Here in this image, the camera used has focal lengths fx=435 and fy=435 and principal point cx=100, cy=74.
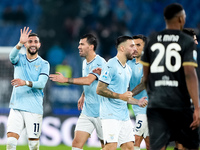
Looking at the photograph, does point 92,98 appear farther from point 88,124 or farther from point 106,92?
point 106,92

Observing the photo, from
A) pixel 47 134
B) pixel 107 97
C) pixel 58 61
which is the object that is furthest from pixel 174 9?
pixel 58 61

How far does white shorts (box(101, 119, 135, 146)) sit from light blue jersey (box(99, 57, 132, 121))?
0.07m

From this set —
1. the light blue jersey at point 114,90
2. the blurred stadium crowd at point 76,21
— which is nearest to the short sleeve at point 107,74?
the light blue jersey at point 114,90

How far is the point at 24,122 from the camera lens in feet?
24.2

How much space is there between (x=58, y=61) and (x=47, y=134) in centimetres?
578

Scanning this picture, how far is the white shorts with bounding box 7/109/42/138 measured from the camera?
23.6 feet


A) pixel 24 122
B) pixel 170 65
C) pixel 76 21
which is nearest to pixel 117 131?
pixel 24 122

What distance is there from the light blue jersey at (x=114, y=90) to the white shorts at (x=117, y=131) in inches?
2.9

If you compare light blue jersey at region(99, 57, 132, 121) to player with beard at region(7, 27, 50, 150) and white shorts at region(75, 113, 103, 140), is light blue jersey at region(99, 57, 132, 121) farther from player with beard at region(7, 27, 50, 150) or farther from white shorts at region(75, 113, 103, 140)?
player with beard at region(7, 27, 50, 150)

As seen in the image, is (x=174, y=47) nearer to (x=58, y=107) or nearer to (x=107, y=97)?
(x=107, y=97)

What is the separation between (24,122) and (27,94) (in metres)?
0.48

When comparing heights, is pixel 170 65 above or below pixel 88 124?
above

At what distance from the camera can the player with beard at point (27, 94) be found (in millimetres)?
7207

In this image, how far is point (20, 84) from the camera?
6.97 m
